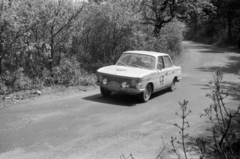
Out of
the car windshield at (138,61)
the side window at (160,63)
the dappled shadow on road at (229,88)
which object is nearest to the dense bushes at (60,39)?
the car windshield at (138,61)

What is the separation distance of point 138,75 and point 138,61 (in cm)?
132

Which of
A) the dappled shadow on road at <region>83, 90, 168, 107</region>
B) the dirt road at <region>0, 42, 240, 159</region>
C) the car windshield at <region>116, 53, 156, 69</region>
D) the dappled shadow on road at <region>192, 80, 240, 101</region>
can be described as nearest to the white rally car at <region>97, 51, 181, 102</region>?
the car windshield at <region>116, 53, 156, 69</region>

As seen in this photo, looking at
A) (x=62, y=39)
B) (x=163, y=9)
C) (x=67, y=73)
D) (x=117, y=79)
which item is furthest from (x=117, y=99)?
(x=163, y=9)

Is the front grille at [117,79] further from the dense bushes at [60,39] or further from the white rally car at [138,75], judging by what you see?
the dense bushes at [60,39]

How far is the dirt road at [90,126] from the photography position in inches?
212

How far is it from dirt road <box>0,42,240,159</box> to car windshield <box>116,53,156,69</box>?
117cm

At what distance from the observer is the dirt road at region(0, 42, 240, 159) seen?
5.38 m

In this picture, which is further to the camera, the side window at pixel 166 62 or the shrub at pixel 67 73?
the shrub at pixel 67 73

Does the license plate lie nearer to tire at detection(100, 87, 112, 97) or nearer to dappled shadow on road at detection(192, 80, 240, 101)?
tire at detection(100, 87, 112, 97)

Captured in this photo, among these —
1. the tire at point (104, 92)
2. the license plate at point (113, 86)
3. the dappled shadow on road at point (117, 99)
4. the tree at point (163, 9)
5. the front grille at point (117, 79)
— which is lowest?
the dappled shadow on road at point (117, 99)

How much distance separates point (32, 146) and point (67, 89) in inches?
210

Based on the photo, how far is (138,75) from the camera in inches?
351

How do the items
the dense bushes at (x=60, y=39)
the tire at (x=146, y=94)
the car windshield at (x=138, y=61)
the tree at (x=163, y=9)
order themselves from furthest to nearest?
the tree at (x=163, y=9) < the car windshield at (x=138, y=61) < the dense bushes at (x=60, y=39) < the tire at (x=146, y=94)

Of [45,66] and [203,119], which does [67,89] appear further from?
[203,119]
